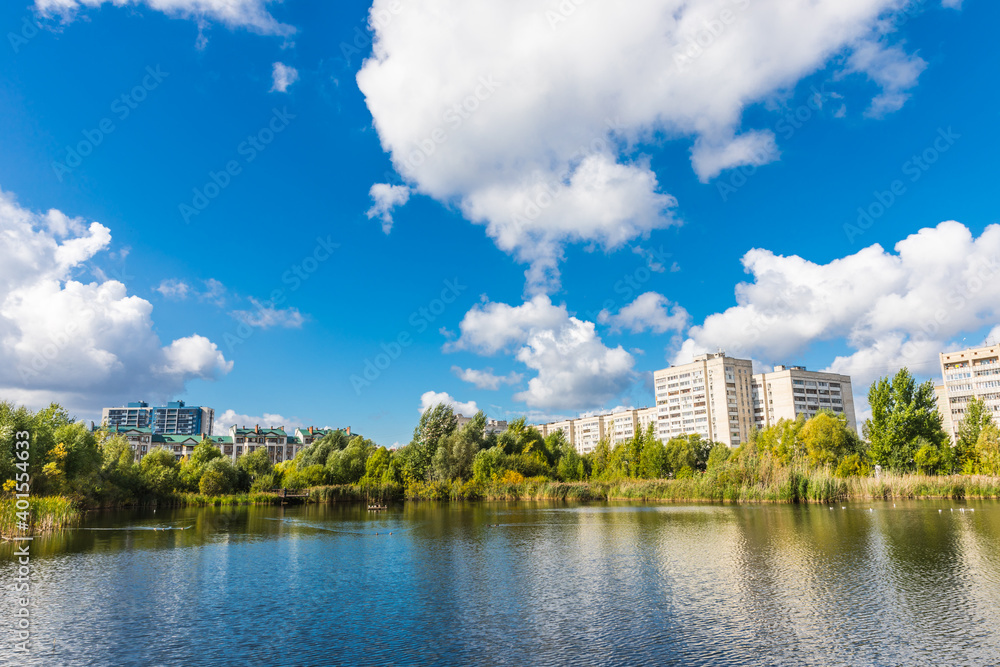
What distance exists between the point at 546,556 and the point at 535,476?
5582 centimetres

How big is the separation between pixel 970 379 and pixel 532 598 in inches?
5439

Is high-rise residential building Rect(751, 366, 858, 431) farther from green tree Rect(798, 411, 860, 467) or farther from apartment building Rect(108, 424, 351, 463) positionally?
apartment building Rect(108, 424, 351, 463)

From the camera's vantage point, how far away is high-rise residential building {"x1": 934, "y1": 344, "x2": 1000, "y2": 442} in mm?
113875

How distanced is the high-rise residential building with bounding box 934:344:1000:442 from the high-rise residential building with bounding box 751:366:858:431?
22.5m

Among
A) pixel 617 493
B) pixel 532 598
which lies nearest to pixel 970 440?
pixel 617 493

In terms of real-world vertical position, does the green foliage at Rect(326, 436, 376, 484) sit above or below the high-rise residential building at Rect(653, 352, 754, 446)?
below

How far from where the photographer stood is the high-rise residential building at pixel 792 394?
13975 cm

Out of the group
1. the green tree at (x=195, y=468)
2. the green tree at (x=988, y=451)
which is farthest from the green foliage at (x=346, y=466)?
the green tree at (x=988, y=451)

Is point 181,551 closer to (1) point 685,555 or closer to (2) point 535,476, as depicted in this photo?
(1) point 685,555

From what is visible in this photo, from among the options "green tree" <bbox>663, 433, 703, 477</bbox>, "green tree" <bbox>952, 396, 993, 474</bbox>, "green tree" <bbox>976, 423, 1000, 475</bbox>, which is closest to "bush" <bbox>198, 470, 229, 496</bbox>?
"green tree" <bbox>663, 433, 703, 477</bbox>

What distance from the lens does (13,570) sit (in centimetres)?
2423

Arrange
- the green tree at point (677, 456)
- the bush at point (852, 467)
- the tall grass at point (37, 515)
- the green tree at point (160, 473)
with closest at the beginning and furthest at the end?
the tall grass at point (37, 515)
the bush at point (852, 467)
the green tree at point (160, 473)
the green tree at point (677, 456)

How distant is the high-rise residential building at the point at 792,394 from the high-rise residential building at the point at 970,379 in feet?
73.7

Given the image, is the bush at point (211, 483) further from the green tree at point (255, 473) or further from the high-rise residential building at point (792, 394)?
the high-rise residential building at point (792, 394)
